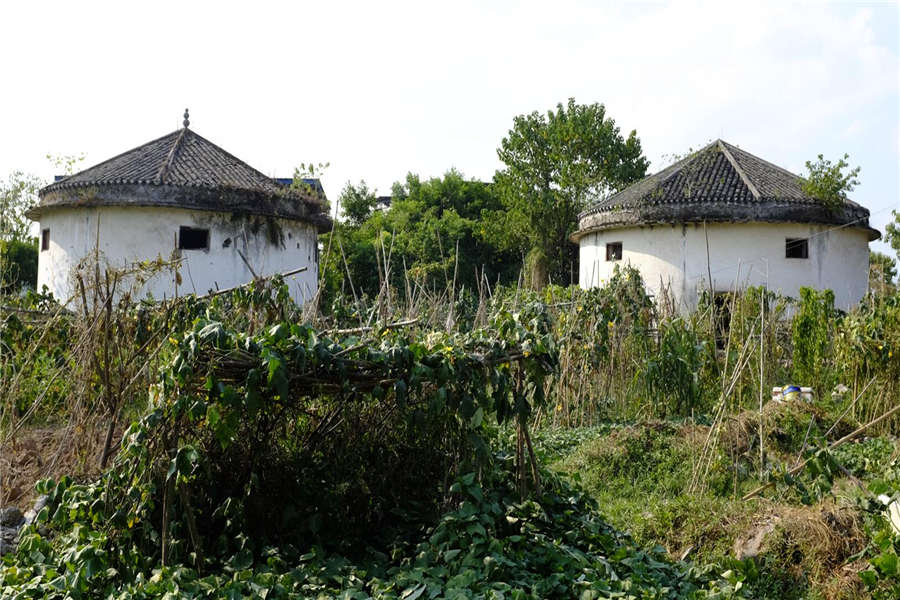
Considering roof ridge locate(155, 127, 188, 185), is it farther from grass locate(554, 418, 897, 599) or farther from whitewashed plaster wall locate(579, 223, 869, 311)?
grass locate(554, 418, 897, 599)

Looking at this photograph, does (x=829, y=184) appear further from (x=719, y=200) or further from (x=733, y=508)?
(x=733, y=508)

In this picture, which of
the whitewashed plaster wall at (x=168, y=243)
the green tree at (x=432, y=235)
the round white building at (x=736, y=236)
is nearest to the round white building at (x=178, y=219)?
the whitewashed plaster wall at (x=168, y=243)

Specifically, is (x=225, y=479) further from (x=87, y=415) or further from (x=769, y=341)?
(x=769, y=341)

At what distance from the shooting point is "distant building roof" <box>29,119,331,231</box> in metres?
16.0

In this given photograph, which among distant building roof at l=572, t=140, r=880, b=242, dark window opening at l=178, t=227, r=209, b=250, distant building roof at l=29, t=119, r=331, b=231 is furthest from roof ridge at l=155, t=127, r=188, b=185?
distant building roof at l=572, t=140, r=880, b=242

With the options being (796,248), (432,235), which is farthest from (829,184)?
(432,235)

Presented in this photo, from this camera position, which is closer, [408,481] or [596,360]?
[408,481]

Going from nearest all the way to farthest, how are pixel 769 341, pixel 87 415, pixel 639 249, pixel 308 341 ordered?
pixel 308 341, pixel 87 415, pixel 769 341, pixel 639 249

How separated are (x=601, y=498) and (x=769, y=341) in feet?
19.5

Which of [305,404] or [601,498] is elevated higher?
[305,404]

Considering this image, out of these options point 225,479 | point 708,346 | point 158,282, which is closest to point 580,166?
point 158,282

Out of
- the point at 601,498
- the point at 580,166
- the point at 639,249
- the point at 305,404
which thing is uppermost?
the point at 580,166

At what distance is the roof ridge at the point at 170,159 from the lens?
53.4 ft

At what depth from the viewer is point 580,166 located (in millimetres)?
25500
